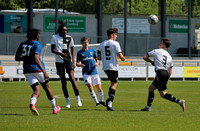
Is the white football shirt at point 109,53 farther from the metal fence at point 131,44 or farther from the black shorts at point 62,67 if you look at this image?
the metal fence at point 131,44

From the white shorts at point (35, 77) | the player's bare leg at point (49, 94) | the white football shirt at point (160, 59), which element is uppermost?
the white football shirt at point (160, 59)

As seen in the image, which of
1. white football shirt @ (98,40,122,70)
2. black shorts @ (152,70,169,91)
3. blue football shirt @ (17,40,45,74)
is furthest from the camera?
white football shirt @ (98,40,122,70)

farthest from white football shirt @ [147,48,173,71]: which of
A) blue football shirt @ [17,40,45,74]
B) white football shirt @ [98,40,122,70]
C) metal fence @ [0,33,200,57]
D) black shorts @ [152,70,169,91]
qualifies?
metal fence @ [0,33,200,57]

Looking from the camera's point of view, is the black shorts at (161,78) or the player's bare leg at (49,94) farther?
the black shorts at (161,78)

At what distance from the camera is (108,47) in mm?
12523

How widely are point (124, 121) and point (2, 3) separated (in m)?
57.9

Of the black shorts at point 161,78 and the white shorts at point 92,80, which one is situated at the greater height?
the black shorts at point 161,78

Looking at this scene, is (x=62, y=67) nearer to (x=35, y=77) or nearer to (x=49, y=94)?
(x=49, y=94)

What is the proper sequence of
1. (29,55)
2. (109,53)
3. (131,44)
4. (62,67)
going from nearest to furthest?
(29,55)
(109,53)
(62,67)
(131,44)

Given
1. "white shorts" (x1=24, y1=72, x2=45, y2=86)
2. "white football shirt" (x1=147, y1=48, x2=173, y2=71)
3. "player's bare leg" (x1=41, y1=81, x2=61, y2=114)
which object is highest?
"white football shirt" (x1=147, y1=48, x2=173, y2=71)

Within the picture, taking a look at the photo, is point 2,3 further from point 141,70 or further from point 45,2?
point 141,70

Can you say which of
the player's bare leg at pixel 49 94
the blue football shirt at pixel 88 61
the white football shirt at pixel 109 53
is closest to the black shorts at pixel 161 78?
the white football shirt at pixel 109 53

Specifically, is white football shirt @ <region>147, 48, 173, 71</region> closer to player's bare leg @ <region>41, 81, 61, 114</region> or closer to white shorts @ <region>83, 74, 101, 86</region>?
white shorts @ <region>83, 74, 101, 86</region>

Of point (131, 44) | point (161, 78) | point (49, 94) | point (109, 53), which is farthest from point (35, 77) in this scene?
point (131, 44)
